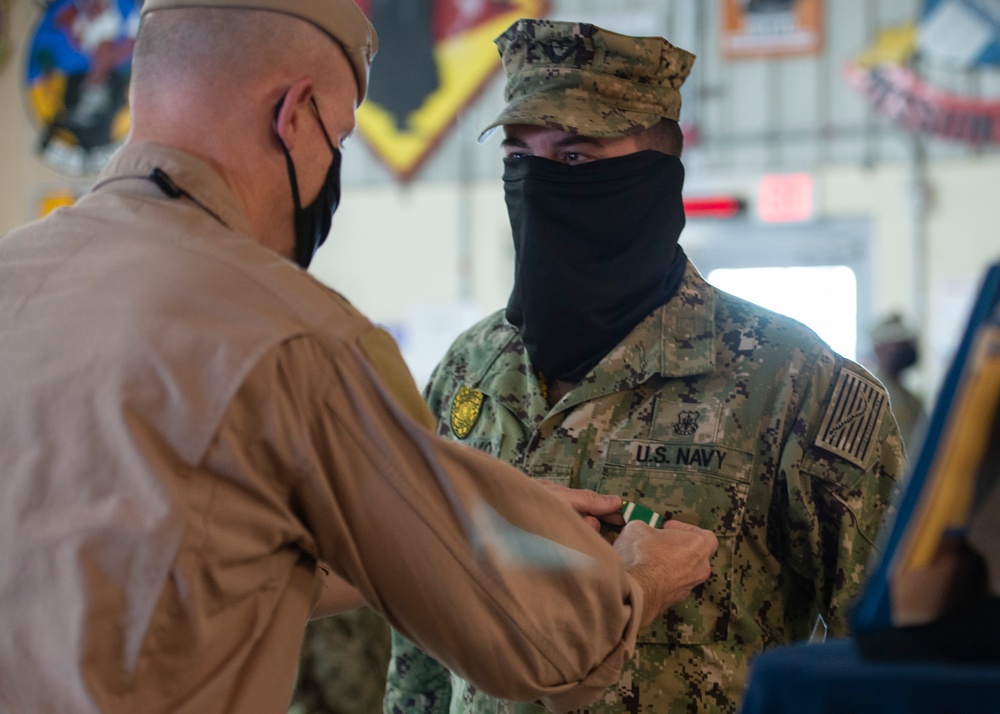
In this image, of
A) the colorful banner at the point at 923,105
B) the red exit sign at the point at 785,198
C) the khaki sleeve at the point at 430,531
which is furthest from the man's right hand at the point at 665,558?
the colorful banner at the point at 923,105

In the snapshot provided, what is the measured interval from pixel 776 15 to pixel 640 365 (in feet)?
20.8

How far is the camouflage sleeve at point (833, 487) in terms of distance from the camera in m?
1.54

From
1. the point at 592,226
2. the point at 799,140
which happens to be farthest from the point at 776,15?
the point at 592,226

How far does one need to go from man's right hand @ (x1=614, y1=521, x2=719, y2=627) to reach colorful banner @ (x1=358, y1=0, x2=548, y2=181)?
267 inches

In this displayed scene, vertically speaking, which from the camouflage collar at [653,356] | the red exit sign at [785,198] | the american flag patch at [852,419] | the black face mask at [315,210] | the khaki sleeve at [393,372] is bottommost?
the red exit sign at [785,198]

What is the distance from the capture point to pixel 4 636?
1073mm

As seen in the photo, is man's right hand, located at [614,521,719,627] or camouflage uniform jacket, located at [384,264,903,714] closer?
man's right hand, located at [614,521,719,627]

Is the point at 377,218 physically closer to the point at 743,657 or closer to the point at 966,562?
the point at 743,657

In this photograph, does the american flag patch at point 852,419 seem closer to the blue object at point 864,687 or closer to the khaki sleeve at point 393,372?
the khaki sleeve at point 393,372

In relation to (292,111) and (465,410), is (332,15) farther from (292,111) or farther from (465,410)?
(465,410)

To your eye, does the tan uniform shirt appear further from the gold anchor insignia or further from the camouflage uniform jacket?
the gold anchor insignia


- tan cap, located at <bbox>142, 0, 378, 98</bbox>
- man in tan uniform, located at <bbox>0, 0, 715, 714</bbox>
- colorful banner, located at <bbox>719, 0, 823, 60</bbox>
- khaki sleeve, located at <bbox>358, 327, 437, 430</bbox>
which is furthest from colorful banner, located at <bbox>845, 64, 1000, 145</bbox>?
khaki sleeve, located at <bbox>358, 327, 437, 430</bbox>

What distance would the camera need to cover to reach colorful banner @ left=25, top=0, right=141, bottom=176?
8664 mm

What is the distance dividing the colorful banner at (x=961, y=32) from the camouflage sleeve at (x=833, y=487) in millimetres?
6162
